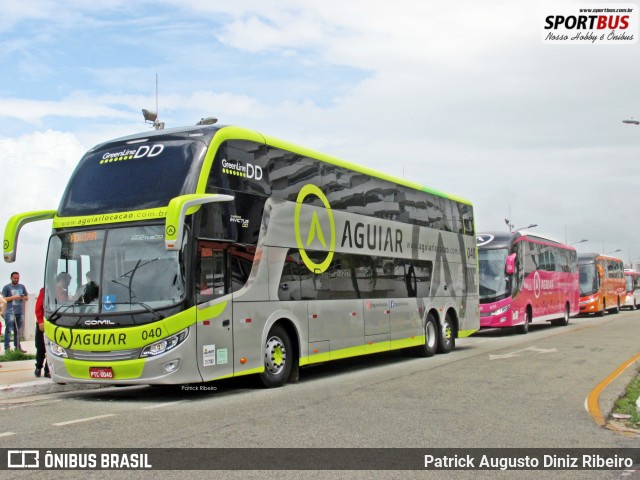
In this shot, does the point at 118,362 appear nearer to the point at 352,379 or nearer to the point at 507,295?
the point at 352,379

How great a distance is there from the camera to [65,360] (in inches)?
420

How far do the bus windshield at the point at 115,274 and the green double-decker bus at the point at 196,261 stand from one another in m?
0.02

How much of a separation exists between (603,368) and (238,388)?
7.60m

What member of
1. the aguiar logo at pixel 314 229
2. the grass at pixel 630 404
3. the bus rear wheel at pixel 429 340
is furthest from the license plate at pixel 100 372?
the bus rear wheel at pixel 429 340

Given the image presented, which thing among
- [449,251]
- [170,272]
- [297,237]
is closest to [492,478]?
[170,272]

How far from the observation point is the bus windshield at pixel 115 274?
1025 cm

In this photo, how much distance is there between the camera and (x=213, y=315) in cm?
1064

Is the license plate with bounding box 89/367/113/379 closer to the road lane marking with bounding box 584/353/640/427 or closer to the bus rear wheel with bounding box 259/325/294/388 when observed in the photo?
the bus rear wheel with bounding box 259/325/294/388

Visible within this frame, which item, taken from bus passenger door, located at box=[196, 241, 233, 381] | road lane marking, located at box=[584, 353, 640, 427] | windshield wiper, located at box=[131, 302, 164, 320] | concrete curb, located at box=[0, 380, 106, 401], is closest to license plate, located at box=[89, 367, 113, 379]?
windshield wiper, located at box=[131, 302, 164, 320]

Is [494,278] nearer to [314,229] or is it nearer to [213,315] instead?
[314,229]

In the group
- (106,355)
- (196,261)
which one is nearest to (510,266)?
(196,261)

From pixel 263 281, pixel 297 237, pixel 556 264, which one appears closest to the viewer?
pixel 263 281

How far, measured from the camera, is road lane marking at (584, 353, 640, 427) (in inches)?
366

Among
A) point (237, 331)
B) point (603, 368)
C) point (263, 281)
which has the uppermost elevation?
point (263, 281)
